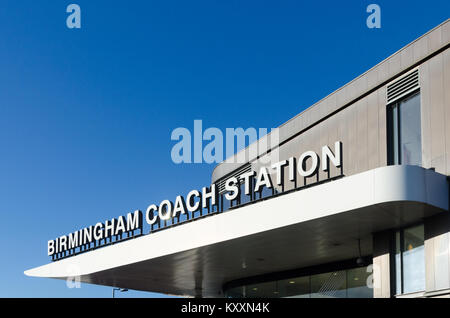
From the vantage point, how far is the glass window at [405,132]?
1841 cm

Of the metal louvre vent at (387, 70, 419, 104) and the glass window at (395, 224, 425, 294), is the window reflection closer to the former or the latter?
the glass window at (395, 224, 425, 294)

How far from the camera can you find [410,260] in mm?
18062

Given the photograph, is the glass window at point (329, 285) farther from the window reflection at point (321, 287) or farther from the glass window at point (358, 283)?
the glass window at point (358, 283)

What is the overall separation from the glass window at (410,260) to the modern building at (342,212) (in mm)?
31

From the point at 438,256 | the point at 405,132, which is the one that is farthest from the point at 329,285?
the point at 438,256

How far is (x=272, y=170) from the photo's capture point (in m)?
21.4

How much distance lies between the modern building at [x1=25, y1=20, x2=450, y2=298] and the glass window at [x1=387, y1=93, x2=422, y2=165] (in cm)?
3

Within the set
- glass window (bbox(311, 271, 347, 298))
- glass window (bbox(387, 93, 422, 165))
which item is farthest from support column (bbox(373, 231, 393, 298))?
glass window (bbox(311, 271, 347, 298))

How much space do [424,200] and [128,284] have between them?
727 inches

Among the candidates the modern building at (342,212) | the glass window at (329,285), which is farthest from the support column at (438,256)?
the glass window at (329,285)

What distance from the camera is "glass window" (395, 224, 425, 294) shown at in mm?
17625

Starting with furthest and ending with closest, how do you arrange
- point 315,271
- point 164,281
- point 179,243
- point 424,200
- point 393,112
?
point 164,281
point 315,271
point 179,243
point 393,112
point 424,200
